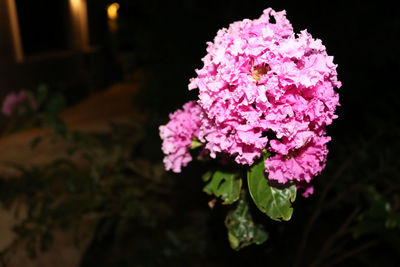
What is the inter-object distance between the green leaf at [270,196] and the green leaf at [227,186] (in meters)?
0.06

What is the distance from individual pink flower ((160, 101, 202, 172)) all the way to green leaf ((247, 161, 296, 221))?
0.17 m

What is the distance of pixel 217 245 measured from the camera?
2.21 m

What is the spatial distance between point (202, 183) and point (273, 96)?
2.00 m

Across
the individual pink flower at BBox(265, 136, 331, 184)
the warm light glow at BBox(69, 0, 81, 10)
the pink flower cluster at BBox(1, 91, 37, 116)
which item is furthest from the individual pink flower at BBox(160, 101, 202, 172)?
the warm light glow at BBox(69, 0, 81, 10)

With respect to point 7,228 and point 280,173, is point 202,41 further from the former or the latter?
point 280,173

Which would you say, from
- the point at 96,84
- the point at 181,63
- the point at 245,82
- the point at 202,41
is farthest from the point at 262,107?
the point at 96,84

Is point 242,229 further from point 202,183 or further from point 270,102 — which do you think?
point 202,183

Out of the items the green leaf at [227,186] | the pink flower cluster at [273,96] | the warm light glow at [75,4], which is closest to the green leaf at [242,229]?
the green leaf at [227,186]

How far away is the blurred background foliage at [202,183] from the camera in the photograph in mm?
1641

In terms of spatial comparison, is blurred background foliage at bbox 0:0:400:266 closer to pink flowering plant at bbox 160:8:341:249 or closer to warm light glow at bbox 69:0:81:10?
pink flowering plant at bbox 160:8:341:249

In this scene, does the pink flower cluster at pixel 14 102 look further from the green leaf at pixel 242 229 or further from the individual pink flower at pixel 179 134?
the green leaf at pixel 242 229

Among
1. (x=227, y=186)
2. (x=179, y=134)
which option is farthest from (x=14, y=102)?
(x=227, y=186)

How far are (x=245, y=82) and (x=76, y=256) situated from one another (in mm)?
1988

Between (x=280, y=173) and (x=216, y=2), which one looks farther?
(x=216, y=2)
